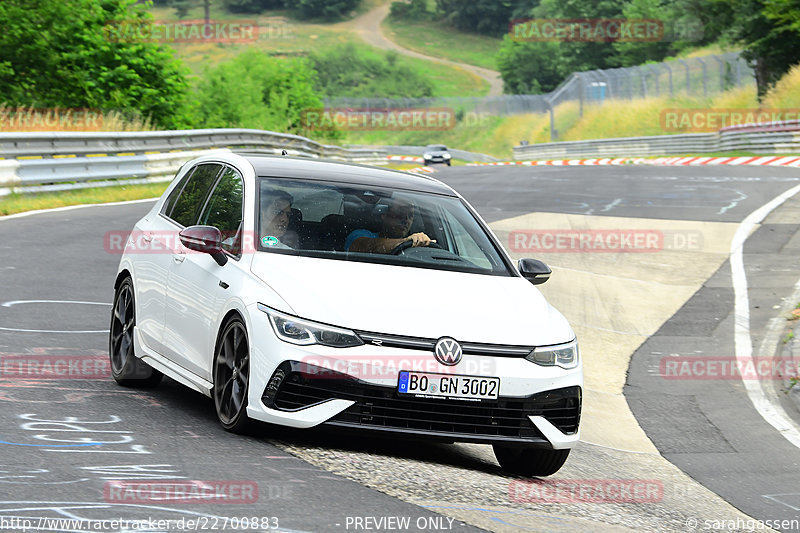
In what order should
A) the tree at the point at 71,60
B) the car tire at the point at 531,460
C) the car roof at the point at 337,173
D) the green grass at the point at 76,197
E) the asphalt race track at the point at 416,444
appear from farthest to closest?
the tree at the point at 71,60 < the green grass at the point at 76,197 < the car roof at the point at 337,173 < the car tire at the point at 531,460 < the asphalt race track at the point at 416,444

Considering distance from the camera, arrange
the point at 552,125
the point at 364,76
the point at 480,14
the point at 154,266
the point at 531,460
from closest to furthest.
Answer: the point at 531,460 < the point at 154,266 < the point at 552,125 < the point at 364,76 < the point at 480,14

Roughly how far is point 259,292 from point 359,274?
2.04 feet

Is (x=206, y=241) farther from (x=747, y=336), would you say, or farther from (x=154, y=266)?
(x=747, y=336)

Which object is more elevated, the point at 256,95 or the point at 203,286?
the point at 203,286

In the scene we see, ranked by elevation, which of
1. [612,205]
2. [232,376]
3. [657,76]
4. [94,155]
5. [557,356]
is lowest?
[612,205]

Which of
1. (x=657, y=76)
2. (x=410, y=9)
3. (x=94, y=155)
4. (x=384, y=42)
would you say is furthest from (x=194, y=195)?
(x=410, y=9)

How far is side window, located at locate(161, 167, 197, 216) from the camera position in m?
8.59

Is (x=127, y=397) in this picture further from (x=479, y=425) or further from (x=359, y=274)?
(x=479, y=425)

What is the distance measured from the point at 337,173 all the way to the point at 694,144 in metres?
40.9

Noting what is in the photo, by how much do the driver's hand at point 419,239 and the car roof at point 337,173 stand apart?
418 millimetres

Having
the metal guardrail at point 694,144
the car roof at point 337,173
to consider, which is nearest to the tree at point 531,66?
the metal guardrail at point 694,144

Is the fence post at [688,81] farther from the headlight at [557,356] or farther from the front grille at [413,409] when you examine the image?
the front grille at [413,409]

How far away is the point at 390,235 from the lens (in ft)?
24.4

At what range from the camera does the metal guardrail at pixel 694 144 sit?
132 feet
